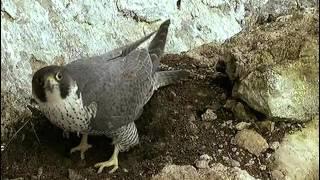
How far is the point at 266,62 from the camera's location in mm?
3641

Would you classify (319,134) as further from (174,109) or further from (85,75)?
(85,75)

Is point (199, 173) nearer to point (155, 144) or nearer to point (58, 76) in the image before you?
point (155, 144)

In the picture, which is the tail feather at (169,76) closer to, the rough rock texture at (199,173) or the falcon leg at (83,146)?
the falcon leg at (83,146)

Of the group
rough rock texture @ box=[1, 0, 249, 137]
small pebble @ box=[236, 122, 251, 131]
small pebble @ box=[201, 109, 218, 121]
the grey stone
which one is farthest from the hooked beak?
small pebble @ box=[236, 122, 251, 131]

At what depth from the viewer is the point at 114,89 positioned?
3.27 metres

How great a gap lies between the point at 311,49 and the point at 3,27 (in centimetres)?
184

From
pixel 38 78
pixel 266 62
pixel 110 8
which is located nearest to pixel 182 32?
pixel 110 8

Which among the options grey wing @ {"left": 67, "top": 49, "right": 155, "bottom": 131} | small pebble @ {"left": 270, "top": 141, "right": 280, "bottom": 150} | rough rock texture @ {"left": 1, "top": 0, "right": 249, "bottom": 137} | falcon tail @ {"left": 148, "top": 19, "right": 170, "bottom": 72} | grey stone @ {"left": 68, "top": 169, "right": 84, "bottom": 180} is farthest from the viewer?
falcon tail @ {"left": 148, "top": 19, "right": 170, "bottom": 72}

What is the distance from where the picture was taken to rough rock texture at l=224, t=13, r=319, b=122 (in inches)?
139

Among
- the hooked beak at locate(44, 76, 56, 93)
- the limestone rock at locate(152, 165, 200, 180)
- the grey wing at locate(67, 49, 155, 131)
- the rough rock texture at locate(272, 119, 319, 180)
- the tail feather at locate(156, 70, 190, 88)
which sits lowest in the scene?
the limestone rock at locate(152, 165, 200, 180)

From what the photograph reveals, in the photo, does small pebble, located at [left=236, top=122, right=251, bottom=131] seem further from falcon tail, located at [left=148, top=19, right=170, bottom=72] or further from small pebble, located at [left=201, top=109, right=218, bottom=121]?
falcon tail, located at [left=148, top=19, right=170, bottom=72]

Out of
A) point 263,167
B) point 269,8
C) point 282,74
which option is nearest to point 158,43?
point 282,74

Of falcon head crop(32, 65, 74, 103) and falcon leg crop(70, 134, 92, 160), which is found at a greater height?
falcon head crop(32, 65, 74, 103)

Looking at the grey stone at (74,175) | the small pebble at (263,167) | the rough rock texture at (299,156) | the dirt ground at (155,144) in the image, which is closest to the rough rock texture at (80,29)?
the dirt ground at (155,144)
